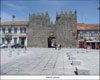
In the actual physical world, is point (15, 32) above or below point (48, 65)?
above

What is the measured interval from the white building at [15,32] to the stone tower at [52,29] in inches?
70.0

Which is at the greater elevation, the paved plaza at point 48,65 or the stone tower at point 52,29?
the stone tower at point 52,29

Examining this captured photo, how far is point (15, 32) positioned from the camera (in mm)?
39344

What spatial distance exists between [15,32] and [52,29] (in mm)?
11751

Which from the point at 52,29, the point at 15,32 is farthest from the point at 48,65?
the point at 15,32

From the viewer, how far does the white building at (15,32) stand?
38875mm

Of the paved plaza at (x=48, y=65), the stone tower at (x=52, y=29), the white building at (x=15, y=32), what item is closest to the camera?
the paved plaza at (x=48, y=65)

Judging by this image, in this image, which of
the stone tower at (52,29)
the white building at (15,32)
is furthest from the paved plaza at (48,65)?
the white building at (15,32)

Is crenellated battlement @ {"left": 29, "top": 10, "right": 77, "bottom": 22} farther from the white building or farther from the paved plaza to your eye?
the paved plaza

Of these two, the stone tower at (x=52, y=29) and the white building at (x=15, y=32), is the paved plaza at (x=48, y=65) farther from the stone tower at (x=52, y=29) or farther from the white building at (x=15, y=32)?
the white building at (x=15, y=32)

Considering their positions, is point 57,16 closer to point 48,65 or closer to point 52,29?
point 52,29

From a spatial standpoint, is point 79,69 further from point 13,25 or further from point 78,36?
point 13,25

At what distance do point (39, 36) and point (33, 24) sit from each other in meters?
4.25

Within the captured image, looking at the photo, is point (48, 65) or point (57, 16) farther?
point (57, 16)
